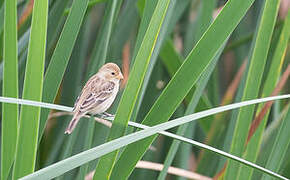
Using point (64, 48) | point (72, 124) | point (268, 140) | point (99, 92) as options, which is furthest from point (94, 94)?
point (268, 140)

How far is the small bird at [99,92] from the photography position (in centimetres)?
198

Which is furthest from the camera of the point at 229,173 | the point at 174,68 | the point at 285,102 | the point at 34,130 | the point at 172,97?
the point at 285,102

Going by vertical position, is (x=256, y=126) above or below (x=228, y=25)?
below

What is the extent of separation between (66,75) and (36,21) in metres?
1.21

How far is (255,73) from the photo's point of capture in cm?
163

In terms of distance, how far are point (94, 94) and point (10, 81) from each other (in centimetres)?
68

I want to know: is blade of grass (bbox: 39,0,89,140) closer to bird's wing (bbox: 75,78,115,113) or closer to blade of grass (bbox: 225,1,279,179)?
bird's wing (bbox: 75,78,115,113)

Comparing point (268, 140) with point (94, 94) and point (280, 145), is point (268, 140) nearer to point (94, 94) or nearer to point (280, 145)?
point (280, 145)

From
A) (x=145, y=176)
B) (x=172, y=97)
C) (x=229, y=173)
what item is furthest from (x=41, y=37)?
(x=145, y=176)

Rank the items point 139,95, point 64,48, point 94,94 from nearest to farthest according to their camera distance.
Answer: point 64,48, point 139,95, point 94,94

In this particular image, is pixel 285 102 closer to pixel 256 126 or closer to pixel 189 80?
pixel 256 126

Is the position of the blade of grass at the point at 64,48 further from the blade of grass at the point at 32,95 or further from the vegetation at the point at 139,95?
the blade of grass at the point at 32,95

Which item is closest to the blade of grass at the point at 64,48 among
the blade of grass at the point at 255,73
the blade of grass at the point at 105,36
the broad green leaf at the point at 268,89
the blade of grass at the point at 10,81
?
the blade of grass at the point at 10,81

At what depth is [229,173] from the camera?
1688mm
